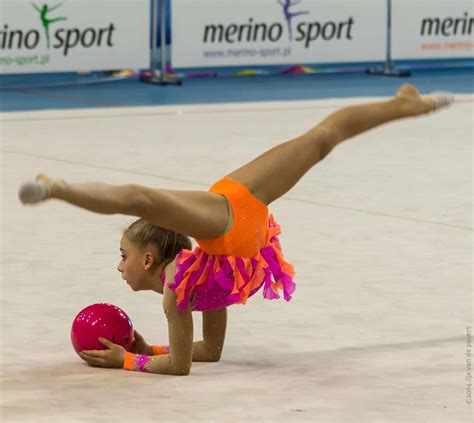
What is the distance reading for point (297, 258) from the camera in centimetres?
547

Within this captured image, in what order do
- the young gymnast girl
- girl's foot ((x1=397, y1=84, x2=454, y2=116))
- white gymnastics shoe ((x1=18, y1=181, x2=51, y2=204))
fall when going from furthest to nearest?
girl's foot ((x1=397, y1=84, x2=454, y2=116)) → the young gymnast girl → white gymnastics shoe ((x1=18, y1=181, x2=51, y2=204))

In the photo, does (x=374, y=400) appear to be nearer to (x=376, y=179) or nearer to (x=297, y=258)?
(x=297, y=258)

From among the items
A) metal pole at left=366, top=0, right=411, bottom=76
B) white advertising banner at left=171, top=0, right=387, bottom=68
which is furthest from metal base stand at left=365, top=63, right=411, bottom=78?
white advertising banner at left=171, top=0, right=387, bottom=68

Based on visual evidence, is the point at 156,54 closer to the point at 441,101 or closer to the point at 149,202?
the point at 441,101

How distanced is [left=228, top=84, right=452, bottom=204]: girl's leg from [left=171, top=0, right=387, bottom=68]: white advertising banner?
7.06m

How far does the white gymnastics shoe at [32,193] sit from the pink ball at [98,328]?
83 centimetres

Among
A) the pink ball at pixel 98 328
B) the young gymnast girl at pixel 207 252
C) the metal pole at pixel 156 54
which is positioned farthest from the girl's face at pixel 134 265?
the metal pole at pixel 156 54

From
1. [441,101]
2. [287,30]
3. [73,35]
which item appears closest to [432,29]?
[287,30]

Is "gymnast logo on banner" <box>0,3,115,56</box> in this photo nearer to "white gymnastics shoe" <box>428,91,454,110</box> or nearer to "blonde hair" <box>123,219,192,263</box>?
"white gymnastics shoe" <box>428,91,454,110</box>

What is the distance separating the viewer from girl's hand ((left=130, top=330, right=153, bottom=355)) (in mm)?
4086

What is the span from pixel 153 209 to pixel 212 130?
566cm

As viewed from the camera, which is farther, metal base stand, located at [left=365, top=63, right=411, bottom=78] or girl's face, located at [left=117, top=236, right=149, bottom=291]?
metal base stand, located at [left=365, top=63, right=411, bottom=78]

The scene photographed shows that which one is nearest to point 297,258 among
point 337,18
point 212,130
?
point 212,130

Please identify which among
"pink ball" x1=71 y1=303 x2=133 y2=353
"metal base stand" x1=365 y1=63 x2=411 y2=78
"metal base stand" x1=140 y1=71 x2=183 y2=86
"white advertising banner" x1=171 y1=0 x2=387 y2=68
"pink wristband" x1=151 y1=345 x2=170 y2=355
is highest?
"white advertising banner" x1=171 y1=0 x2=387 y2=68
